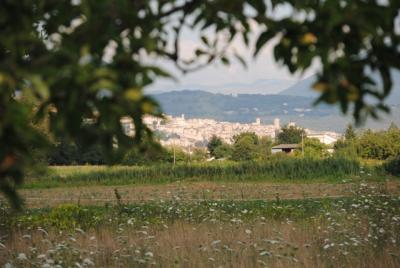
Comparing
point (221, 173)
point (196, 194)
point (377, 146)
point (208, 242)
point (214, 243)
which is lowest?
point (221, 173)

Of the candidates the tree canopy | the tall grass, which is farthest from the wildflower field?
the tall grass

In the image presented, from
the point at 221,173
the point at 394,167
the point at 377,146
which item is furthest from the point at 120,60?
the point at 377,146

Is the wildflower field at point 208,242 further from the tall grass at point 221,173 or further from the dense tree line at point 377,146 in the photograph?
the dense tree line at point 377,146

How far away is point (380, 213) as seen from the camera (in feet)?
30.8

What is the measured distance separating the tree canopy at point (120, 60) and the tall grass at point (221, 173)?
34576mm

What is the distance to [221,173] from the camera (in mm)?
40062

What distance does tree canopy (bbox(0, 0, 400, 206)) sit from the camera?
5.63ft

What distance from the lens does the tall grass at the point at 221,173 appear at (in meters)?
37.9

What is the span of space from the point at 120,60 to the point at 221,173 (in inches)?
1509

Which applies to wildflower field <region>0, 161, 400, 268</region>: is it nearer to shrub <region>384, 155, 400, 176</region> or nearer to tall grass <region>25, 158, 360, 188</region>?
tall grass <region>25, 158, 360, 188</region>

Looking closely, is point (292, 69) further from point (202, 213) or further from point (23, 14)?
point (202, 213)

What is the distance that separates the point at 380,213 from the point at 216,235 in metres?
2.62

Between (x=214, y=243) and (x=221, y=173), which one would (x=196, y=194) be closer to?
(x=214, y=243)

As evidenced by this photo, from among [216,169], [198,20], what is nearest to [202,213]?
[198,20]
